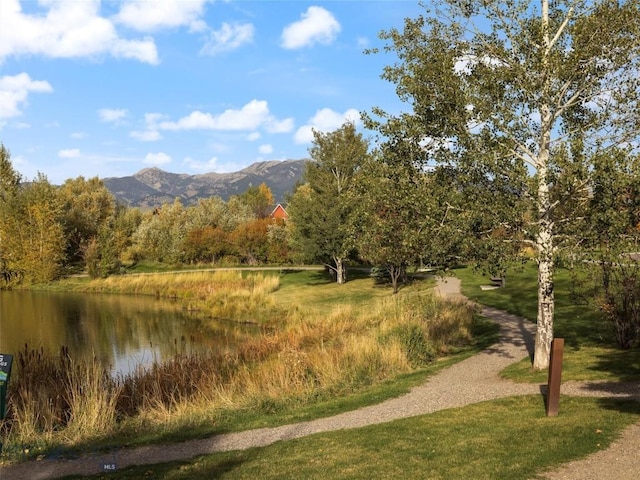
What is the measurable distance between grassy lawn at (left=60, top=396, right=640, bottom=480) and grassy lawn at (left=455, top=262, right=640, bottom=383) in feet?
8.32

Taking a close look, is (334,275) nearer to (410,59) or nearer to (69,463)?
(410,59)

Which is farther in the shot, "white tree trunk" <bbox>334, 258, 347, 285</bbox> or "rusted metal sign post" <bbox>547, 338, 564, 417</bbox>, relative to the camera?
"white tree trunk" <bbox>334, 258, 347, 285</bbox>

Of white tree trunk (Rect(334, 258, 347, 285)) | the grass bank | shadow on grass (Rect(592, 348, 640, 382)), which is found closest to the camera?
the grass bank

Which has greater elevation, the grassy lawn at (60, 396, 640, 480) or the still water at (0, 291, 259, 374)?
the grassy lawn at (60, 396, 640, 480)

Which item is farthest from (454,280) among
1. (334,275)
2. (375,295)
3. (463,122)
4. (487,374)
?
(463,122)

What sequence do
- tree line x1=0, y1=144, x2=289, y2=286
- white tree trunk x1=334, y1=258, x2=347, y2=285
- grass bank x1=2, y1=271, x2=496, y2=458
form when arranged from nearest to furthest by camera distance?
grass bank x1=2, y1=271, x2=496, y2=458 < white tree trunk x1=334, y1=258, x2=347, y2=285 < tree line x1=0, y1=144, x2=289, y2=286

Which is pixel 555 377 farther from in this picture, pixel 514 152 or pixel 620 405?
pixel 514 152

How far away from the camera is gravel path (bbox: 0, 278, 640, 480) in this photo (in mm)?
7895

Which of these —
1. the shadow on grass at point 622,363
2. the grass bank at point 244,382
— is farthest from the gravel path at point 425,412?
the shadow on grass at point 622,363

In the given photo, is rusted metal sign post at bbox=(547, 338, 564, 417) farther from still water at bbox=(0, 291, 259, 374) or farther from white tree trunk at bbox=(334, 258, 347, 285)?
white tree trunk at bbox=(334, 258, 347, 285)

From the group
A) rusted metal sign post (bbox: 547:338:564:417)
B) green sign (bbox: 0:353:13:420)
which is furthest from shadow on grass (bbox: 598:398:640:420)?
green sign (bbox: 0:353:13:420)

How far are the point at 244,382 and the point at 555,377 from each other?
26.3ft

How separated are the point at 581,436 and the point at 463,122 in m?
7.01

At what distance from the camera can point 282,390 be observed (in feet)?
46.0
